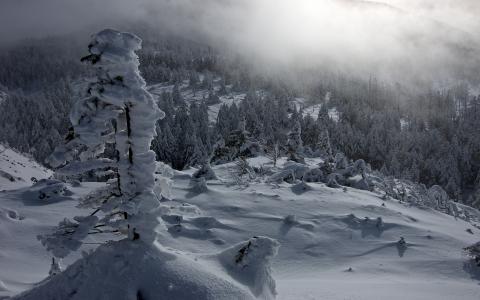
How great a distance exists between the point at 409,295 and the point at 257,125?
3586 inches

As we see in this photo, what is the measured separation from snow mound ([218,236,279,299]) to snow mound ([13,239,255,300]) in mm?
1249

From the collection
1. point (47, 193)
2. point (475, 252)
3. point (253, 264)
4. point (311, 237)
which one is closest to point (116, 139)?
point (253, 264)

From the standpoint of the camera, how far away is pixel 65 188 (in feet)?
87.4

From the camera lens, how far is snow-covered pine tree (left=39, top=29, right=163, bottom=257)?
9.25m

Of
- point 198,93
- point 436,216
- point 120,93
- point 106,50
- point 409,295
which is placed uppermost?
point 106,50

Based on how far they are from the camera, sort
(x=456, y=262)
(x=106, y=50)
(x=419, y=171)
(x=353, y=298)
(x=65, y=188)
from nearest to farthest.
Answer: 1. (x=106, y=50)
2. (x=353, y=298)
3. (x=456, y=262)
4. (x=65, y=188)
5. (x=419, y=171)

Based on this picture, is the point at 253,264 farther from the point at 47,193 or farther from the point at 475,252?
the point at 47,193

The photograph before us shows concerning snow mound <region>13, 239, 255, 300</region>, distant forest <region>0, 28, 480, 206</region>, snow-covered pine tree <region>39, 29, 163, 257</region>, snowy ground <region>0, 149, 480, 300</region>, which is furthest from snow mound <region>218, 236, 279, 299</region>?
distant forest <region>0, 28, 480, 206</region>

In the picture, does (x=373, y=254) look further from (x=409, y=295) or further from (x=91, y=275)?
(x=91, y=275)

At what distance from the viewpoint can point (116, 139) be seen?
10.1m

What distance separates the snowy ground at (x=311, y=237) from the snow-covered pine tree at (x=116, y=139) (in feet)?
19.2

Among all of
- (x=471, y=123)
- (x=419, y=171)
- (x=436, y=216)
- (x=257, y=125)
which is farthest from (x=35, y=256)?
(x=471, y=123)

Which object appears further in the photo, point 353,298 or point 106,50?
point 353,298

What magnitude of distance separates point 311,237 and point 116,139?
1668cm
